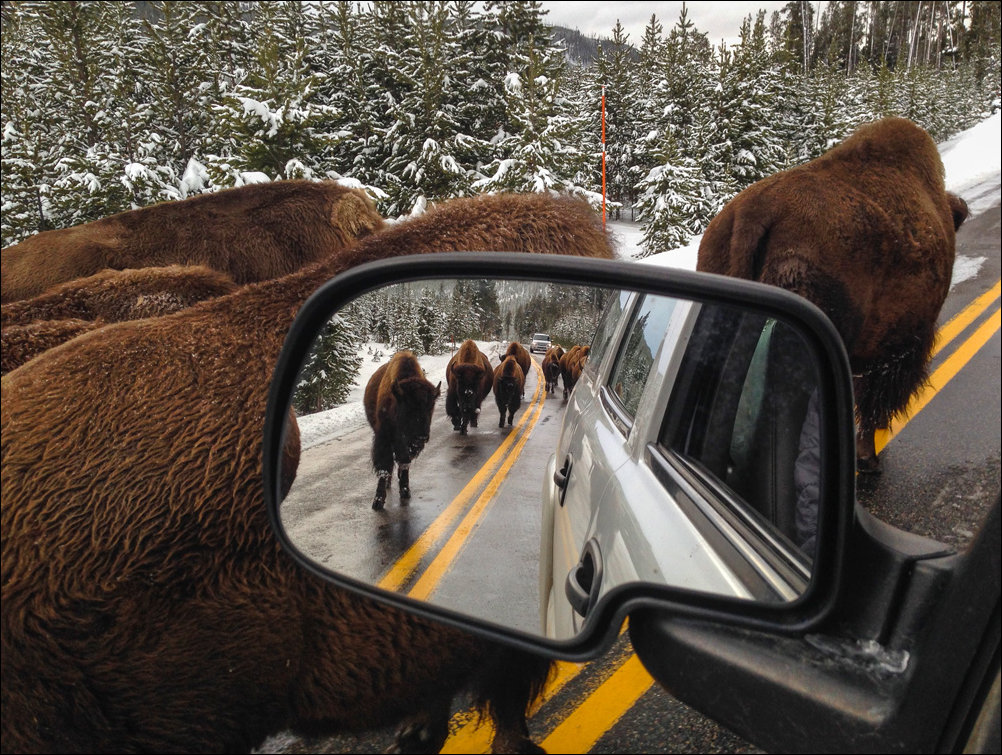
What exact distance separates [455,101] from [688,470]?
22.7m

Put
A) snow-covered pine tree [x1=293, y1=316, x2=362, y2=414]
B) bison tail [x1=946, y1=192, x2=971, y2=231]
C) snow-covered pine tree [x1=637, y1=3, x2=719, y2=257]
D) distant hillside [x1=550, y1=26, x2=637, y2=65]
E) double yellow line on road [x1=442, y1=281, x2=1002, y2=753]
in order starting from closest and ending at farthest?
1. snow-covered pine tree [x1=293, y1=316, x2=362, y2=414]
2. double yellow line on road [x1=442, y1=281, x2=1002, y2=753]
3. bison tail [x1=946, y1=192, x2=971, y2=231]
4. snow-covered pine tree [x1=637, y1=3, x2=719, y2=257]
5. distant hillside [x1=550, y1=26, x2=637, y2=65]

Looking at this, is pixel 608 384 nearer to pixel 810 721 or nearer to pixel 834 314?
pixel 810 721

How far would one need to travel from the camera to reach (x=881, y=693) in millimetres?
796

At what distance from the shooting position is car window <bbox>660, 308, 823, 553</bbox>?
1039mm

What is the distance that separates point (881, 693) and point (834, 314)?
3.37 meters

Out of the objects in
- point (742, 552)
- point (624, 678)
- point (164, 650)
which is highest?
point (742, 552)

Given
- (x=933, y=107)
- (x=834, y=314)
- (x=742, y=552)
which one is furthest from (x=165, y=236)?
(x=933, y=107)

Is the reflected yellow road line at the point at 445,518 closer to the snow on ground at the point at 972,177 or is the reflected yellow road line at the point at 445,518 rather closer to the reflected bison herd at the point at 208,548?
the reflected bison herd at the point at 208,548

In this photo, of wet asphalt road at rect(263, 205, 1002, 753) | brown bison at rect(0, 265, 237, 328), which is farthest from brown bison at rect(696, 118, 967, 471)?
brown bison at rect(0, 265, 237, 328)

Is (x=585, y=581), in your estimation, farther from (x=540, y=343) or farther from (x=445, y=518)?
(x=540, y=343)

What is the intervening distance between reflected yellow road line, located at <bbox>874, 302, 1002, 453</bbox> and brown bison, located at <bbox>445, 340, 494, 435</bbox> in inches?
115

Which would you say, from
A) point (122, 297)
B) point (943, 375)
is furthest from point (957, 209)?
point (122, 297)

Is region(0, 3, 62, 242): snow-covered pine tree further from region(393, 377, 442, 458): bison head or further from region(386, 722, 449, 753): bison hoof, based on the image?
region(393, 377, 442, 458): bison head

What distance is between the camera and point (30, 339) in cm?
207
